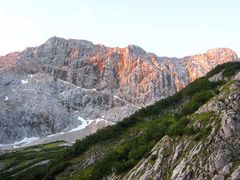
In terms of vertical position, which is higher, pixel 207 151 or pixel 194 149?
pixel 207 151

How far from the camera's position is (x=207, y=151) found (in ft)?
83.0

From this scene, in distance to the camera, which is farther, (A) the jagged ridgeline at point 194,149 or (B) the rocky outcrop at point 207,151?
(A) the jagged ridgeline at point 194,149

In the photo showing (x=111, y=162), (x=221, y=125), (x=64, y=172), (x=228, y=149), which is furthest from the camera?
(x=64, y=172)

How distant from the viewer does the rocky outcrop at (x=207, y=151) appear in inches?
924

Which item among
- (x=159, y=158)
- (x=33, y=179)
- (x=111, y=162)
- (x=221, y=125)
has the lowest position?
(x=33, y=179)

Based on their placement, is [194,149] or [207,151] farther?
[194,149]

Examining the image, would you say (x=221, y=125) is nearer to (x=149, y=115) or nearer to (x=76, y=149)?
(x=76, y=149)

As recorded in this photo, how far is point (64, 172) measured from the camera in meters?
54.5

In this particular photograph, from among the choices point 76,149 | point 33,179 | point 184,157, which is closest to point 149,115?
point 76,149

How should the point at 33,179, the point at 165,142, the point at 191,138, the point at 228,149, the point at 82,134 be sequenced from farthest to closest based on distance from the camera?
the point at 82,134 → the point at 33,179 → the point at 165,142 → the point at 191,138 → the point at 228,149

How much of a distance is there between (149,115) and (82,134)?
127 m

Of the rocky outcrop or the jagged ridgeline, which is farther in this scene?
the jagged ridgeline

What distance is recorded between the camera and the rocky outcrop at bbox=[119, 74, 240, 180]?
2347 centimetres

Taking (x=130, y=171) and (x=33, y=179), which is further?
(x=33, y=179)
